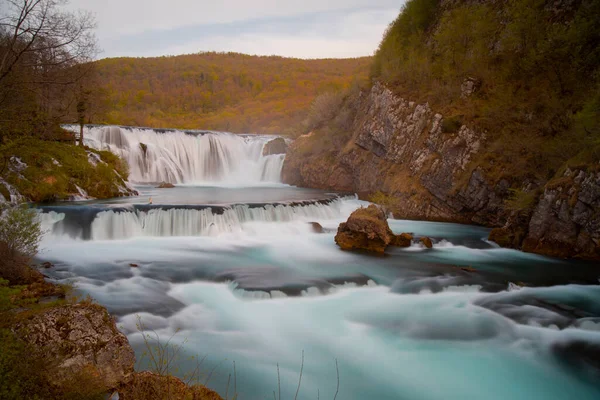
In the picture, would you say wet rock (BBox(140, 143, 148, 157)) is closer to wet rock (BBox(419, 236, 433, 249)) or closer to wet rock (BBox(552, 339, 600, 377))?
wet rock (BBox(419, 236, 433, 249))

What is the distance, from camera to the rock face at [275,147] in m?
38.3

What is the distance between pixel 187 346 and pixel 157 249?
722cm

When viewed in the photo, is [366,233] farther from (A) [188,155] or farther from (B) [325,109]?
(A) [188,155]

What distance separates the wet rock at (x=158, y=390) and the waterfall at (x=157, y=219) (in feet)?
38.7

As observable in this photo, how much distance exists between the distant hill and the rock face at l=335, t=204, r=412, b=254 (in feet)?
154

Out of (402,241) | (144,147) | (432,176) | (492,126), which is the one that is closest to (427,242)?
(402,241)

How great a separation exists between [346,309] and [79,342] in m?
6.52

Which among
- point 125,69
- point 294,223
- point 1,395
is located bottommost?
point 294,223

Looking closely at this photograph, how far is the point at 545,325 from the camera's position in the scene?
30.0 ft

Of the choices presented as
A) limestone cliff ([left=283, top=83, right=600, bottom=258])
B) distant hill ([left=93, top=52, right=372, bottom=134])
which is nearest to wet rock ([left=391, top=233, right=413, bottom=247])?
limestone cliff ([left=283, top=83, right=600, bottom=258])

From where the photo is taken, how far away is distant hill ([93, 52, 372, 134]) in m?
69.6

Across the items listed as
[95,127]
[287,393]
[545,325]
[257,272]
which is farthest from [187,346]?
[95,127]

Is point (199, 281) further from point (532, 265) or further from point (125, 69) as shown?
point (125, 69)

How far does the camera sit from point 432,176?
67.6 ft
